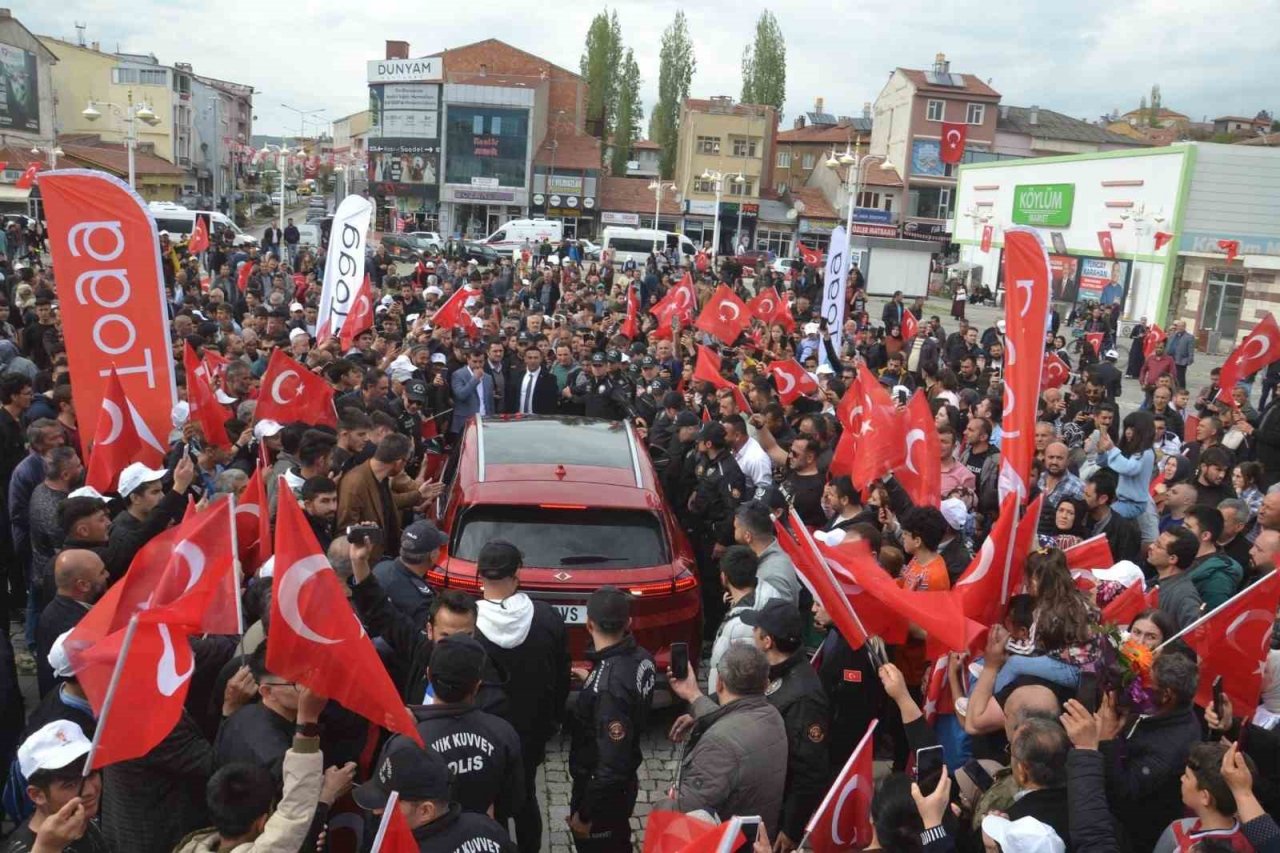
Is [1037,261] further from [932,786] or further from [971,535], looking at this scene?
[932,786]

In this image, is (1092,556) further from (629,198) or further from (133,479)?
(629,198)

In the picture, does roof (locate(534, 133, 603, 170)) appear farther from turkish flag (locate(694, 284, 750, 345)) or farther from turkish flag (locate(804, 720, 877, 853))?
turkish flag (locate(804, 720, 877, 853))

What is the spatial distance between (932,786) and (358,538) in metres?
2.69

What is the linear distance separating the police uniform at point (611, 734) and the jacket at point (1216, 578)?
3.37m

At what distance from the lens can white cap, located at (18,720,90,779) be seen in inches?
119

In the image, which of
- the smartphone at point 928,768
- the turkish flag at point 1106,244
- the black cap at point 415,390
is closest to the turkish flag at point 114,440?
the black cap at point 415,390

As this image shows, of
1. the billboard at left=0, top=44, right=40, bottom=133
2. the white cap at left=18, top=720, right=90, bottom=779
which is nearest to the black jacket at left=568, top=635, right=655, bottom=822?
the white cap at left=18, top=720, right=90, bottom=779

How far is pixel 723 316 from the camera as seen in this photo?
1435 cm

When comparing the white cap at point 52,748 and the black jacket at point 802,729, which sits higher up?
the white cap at point 52,748

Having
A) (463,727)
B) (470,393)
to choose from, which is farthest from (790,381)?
(463,727)

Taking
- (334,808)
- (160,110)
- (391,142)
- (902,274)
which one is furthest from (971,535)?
(160,110)

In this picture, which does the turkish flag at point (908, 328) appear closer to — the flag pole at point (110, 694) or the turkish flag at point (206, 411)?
the turkish flag at point (206, 411)

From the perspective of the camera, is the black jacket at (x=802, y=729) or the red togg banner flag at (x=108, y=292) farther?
the red togg banner flag at (x=108, y=292)

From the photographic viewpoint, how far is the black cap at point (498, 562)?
447cm
